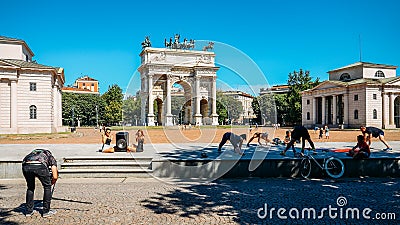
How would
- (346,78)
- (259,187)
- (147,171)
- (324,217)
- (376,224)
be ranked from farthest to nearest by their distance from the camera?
(346,78) → (147,171) → (259,187) → (324,217) → (376,224)

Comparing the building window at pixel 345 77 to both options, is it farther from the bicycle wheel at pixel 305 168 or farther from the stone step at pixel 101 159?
the stone step at pixel 101 159

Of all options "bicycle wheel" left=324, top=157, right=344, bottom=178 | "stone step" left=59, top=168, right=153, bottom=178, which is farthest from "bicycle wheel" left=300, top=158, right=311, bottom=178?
"stone step" left=59, top=168, right=153, bottom=178

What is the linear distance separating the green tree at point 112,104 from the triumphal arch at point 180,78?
10195mm

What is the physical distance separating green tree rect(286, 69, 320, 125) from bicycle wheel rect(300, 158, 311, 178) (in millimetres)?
73581

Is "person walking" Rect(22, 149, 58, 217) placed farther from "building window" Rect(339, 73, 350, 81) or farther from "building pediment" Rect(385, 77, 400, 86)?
"building window" Rect(339, 73, 350, 81)

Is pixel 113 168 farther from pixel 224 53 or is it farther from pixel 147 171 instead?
pixel 224 53

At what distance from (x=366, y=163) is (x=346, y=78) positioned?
6550cm

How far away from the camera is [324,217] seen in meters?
6.70

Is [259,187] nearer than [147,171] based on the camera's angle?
Yes

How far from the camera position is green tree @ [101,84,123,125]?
8056cm

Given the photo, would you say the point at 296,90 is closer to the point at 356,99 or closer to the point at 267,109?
the point at 356,99

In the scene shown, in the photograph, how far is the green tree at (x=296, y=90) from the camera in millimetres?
82188

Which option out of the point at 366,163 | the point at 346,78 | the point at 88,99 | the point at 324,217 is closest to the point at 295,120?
the point at 346,78

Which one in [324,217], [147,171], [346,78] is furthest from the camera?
[346,78]
